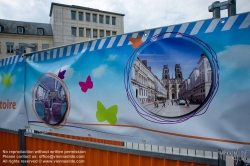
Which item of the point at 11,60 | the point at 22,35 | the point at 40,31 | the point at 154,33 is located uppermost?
the point at 40,31

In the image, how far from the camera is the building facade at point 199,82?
1823mm

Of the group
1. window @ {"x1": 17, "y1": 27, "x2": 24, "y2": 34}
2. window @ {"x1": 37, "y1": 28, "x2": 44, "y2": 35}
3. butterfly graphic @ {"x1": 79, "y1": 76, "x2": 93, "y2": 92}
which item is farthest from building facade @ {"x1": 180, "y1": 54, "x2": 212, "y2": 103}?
window @ {"x1": 17, "y1": 27, "x2": 24, "y2": 34}

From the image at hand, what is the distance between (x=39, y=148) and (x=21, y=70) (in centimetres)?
145

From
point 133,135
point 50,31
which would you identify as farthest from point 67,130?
point 50,31

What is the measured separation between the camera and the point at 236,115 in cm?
169

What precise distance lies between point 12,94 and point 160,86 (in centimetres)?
296

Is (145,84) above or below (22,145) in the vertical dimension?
above

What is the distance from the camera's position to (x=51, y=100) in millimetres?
2941

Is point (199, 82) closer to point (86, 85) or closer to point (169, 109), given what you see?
point (169, 109)

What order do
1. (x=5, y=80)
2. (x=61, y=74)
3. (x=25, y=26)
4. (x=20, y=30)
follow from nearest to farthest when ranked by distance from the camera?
(x=61, y=74)
(x=5, y=80)
(x=20, y=30)
(x=25, y=26)

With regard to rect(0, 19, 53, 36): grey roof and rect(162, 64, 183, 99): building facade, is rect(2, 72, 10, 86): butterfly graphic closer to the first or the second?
rect(162, 64, 183, 99): building facade

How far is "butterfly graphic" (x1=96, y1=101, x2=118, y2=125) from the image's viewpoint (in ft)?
7.72

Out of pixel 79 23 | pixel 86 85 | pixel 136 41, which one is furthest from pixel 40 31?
pixel 136 41

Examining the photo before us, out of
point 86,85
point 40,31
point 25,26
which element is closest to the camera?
point 86,85
